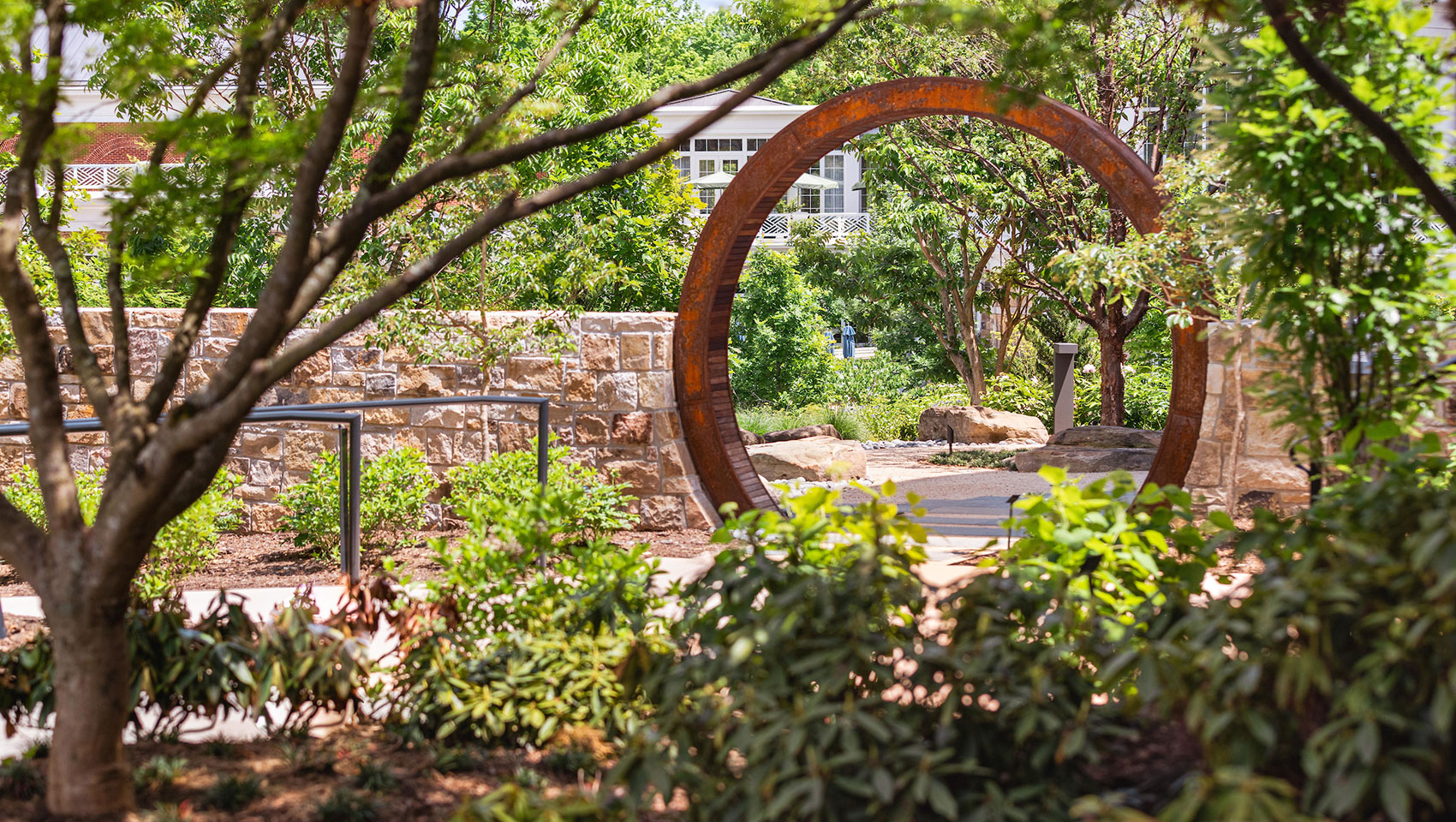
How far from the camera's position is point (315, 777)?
7.97 ft

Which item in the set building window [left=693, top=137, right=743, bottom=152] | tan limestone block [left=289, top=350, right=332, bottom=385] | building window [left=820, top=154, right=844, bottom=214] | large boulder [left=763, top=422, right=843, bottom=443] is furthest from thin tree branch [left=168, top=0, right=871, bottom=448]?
building window [left=820, top=154, right=844, bottom=214]

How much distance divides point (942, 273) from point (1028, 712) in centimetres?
1334

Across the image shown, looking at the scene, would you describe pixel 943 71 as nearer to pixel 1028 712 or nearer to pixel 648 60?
pixel 1028 712

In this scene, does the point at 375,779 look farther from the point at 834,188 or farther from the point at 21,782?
the point at 834,188

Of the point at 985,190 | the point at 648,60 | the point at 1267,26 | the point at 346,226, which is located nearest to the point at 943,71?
the point at 985,190

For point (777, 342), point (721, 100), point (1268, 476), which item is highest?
point (721, 100)

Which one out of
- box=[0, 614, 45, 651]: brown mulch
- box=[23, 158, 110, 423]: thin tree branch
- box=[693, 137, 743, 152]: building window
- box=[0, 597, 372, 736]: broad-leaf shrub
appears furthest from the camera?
box=[693, 137, 743, 152]: building window

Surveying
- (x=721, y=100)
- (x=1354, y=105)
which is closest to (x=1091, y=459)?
(x=1354, y=105)

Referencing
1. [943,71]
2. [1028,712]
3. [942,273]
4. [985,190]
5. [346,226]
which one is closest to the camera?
[1028,712]

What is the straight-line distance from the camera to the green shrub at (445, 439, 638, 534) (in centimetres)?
523

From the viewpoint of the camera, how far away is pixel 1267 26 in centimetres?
258

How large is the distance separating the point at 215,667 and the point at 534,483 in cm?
277

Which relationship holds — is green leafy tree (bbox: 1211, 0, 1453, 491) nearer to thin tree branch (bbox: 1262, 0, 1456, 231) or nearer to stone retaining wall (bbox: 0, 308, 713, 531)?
thin tree branch (bbox: 1262, 0, 1456, 231)

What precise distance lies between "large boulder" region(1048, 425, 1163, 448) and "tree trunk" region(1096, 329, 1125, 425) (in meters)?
0.77
